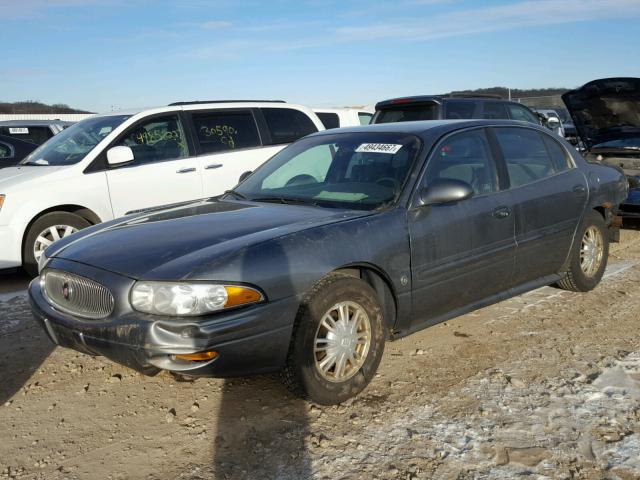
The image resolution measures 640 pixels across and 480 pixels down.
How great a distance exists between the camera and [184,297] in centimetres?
304

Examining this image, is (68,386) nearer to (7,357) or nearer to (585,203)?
(7,357)

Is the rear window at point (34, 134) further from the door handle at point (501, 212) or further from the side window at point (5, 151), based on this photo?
the door handle at point (501, 212)

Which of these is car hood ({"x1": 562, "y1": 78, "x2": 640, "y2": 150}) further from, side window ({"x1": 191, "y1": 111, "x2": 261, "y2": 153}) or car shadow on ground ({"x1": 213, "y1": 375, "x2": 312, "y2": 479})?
car shadow on ground ({"x1": 213, "y1": 375, "x2": 312, "y2": 479})

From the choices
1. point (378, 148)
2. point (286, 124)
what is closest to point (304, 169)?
point (378, 148)

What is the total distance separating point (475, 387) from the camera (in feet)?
12.1

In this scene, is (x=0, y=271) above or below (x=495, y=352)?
above

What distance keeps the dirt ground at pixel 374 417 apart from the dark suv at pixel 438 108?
478 centimetres

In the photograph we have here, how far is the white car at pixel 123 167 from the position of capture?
20.7 ft

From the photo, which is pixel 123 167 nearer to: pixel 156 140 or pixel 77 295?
pixel 156 140

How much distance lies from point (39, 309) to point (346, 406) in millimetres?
1851

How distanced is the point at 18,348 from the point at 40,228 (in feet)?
6.99

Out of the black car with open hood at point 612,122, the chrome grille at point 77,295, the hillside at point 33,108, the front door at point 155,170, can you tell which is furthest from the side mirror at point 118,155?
the hillside at point 33,108

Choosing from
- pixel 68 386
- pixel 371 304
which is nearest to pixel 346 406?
pixel 371 304

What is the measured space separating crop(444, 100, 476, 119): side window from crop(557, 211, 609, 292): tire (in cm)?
363
